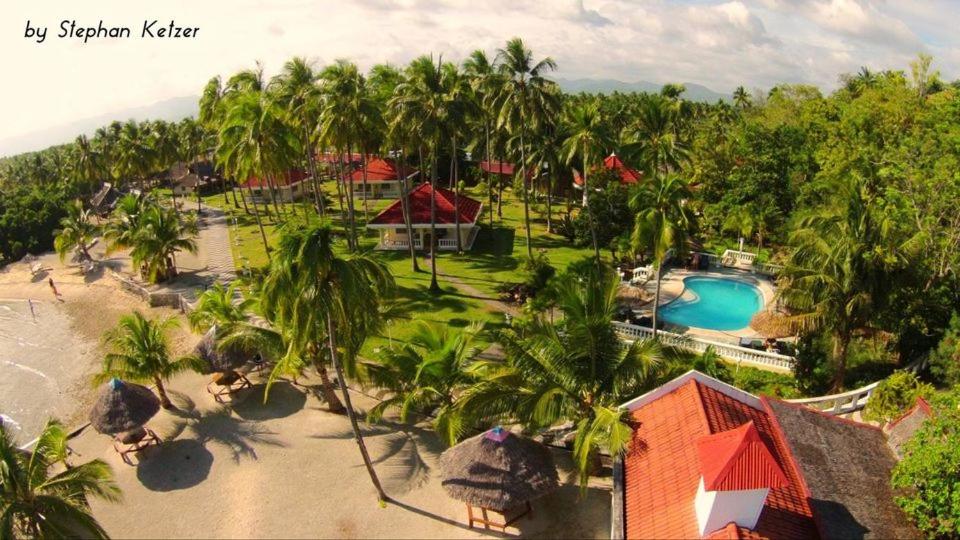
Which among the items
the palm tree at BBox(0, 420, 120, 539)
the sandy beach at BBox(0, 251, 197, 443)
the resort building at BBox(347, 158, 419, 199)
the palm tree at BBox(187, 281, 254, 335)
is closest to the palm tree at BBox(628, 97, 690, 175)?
the palm tree at BBox(187, 281, 254, 335)

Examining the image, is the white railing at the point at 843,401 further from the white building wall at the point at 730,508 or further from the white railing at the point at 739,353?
the white building wall at the point at 730,508

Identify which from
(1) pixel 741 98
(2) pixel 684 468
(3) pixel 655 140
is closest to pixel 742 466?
(2) pixel 684 468

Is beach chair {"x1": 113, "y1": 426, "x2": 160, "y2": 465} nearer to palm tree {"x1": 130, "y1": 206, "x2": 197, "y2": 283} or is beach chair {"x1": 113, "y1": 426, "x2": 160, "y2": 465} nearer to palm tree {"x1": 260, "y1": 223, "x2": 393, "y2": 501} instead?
palm tree {"x1": 260, "y1": 223, "x2": 393, "y2": 501}

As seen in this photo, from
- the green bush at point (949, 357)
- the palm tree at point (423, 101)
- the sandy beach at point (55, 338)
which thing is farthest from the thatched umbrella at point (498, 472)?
the palm tree at point (423, 101)

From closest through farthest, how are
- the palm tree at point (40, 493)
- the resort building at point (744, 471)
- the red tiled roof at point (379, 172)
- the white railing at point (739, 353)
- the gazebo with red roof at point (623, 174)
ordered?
the resort building at point (744, 471)
the palm tree at point (40, 493)
the white railing at point (739, 353)
the gazebo with red roof at point (623, 174)
the red tiled roof at point (379, 172)

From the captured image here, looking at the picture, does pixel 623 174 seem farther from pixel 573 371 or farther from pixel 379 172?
pixel 573 371

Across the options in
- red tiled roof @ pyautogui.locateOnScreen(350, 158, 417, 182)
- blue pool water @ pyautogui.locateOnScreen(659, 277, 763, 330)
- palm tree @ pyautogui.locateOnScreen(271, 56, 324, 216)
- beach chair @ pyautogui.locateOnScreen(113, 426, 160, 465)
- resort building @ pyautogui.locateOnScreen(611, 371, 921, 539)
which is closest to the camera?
resort building @ pyautogui.locateOnScreen(611, 371, 921, 539)
